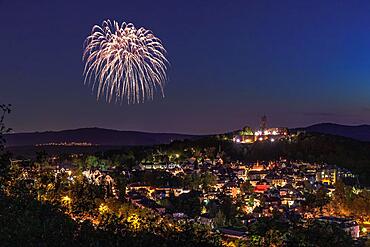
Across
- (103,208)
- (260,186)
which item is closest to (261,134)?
(260,186)

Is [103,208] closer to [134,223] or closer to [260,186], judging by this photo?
[134,223]

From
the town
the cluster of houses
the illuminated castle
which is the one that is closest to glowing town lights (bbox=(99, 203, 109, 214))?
the town

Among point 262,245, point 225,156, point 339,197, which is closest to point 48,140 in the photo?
point 225,156

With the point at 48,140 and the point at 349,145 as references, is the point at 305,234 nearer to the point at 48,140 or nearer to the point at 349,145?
the point at 349,145

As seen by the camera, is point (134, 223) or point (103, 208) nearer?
point (134, 223)

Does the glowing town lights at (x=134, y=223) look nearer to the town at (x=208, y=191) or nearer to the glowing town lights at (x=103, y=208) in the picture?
the town at (x=208, y=191)

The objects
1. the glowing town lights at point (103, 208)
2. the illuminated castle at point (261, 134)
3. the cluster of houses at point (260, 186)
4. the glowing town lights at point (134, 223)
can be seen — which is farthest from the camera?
the illuminated castle at point (261, 134)

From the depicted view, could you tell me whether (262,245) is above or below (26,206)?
below

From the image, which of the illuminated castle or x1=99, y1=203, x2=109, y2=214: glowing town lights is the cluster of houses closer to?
x1=99, y1=203, x2=109, y2=214: glowing town lights

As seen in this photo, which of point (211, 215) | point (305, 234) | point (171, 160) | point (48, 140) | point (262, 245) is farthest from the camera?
point (48, 140)

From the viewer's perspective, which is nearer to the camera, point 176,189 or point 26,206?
point 26,206

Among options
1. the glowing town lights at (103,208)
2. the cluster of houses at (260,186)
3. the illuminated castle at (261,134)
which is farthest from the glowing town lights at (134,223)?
the illuminated castle at (261,134)
